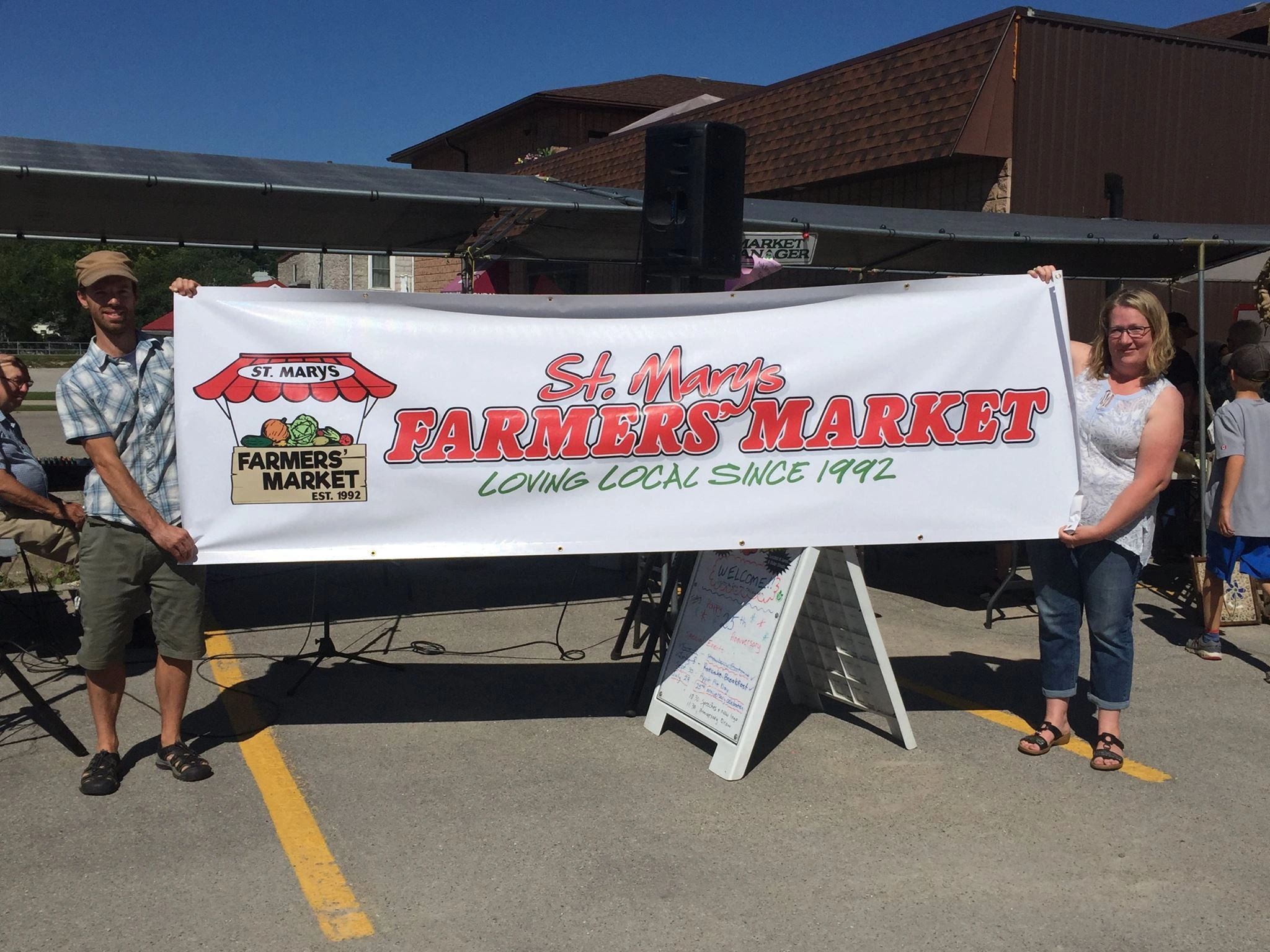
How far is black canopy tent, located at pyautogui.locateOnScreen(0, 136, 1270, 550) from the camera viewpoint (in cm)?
692

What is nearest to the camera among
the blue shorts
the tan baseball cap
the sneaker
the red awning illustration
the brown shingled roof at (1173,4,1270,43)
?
the tan baseball cap

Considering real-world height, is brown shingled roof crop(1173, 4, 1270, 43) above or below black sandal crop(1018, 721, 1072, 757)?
above

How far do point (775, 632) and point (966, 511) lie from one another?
1033 millimetres

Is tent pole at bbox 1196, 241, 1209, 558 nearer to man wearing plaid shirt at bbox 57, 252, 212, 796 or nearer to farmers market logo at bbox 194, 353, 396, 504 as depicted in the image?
farmers market logo at bbox 194, 353, 396, 504

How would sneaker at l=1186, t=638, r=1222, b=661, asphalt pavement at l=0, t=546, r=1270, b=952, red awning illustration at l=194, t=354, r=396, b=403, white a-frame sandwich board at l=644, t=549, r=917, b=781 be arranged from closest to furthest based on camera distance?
asphalt pavement at l=0, t=546, r=1270, b=952 → red awning illustration at l=194, t=354, r=396, b=403 → white a-frame sandwich board at l=644, t=549, r=917, b=781 → sneaker at l=1186, t=638, r=1222, b=661

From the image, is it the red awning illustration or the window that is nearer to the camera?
the red awning illustration

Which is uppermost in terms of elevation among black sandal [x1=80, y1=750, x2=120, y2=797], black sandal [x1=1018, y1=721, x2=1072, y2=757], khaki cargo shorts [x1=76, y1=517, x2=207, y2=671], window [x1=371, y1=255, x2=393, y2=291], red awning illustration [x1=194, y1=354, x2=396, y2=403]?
window [x1=371, y1=255, x2=393, y2=291]

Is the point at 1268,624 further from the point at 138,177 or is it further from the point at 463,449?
the point at 138,177

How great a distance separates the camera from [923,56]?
12.6m

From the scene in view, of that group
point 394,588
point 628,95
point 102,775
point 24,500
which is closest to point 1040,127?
point 394,588

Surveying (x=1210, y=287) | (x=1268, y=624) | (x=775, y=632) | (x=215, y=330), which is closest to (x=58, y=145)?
(x=215, y=330)

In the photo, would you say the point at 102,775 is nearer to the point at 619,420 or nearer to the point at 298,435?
the point at 298,435

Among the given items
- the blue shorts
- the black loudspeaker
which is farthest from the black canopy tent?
the blue shorts

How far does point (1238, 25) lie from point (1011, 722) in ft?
61.3
